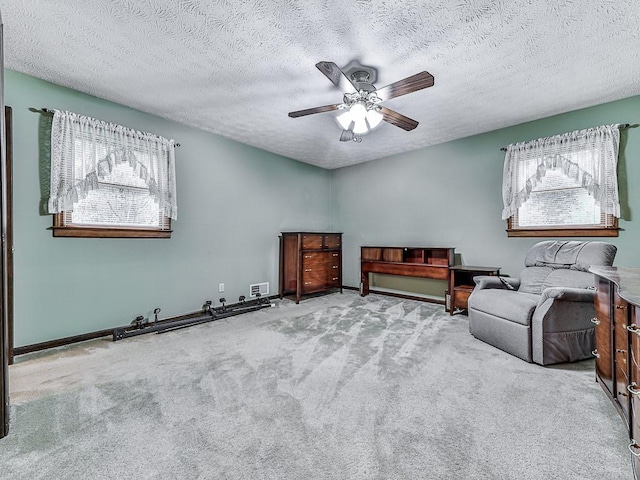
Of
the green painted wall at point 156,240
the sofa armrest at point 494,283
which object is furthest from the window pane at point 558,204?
the green painted wall at point 156,240

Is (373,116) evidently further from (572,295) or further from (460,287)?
(460,287)

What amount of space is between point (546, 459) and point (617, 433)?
0.51 m

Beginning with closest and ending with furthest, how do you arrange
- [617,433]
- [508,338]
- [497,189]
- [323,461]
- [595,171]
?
[323,461], [617,433], [508,338], [595,171], [497,189]

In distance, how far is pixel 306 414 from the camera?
64.5 inches

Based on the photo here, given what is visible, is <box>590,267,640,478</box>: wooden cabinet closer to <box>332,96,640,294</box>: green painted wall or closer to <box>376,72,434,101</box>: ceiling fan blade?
<box>376,72,434,101</box>: ceiling fan blade

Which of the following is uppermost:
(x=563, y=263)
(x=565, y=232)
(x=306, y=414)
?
(x=565, y=232)

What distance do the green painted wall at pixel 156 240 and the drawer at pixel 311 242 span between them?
0.58 metres

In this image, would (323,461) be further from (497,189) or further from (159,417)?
(497,189)

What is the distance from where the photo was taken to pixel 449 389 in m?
1.92

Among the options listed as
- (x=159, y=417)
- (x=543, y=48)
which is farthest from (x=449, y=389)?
(x=543, y=48)

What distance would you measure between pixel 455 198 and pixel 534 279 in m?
1.75

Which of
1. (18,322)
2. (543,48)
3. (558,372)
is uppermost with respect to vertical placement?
(543,48)

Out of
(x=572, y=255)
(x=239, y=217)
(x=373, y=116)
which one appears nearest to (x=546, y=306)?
(x=572, y=255)

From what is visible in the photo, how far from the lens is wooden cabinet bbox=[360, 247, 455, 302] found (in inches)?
162
